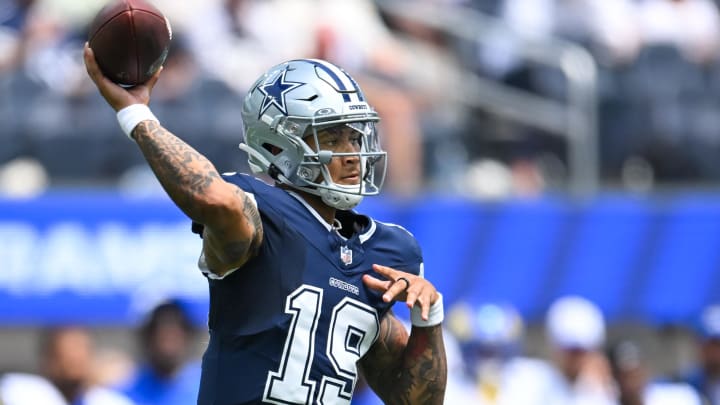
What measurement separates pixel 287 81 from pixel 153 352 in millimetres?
3217

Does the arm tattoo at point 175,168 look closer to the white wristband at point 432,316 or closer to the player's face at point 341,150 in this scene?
the player's face at point 341,150

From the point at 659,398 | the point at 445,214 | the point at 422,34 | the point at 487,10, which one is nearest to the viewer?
the point at 659,398

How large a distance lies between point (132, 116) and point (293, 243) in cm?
54

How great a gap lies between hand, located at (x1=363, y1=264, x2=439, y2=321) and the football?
787 mm

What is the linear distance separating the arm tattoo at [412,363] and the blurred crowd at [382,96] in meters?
4.83

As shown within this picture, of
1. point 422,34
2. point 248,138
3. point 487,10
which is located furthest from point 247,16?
point 248,138

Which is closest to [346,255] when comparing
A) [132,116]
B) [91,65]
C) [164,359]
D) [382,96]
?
[132,116]

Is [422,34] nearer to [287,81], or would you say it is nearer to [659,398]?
[659,398]

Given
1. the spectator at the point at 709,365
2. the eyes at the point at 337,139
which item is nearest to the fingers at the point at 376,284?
the eyes at the point at 337,139

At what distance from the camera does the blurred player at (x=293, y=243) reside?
11.2 feet

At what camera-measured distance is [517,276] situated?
9109mm

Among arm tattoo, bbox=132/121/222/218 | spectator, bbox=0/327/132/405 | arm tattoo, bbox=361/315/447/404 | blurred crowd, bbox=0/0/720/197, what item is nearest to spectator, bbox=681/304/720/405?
blurred crowd, bbox=0/0/720/197

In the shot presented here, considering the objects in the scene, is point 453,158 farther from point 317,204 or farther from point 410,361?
point 317,204

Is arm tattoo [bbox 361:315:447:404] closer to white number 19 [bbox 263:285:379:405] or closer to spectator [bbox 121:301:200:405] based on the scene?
white number 19 [bbox 263:285:379:405]
